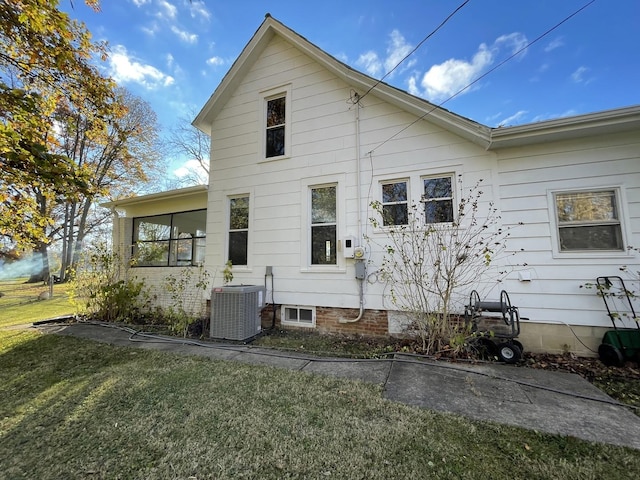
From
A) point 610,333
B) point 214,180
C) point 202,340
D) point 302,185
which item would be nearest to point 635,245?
point 610,333

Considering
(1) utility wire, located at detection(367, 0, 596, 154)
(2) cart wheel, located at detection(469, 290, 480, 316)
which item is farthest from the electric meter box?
(2) cart wheel, located at detection(469, 290, 480, 316)

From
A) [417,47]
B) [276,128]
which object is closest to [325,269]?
[276,128]

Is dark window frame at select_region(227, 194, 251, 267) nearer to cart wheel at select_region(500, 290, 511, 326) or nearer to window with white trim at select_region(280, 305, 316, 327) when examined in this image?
window with white trim at select_region(280, 305, 316, 327)

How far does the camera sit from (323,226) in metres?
5.93

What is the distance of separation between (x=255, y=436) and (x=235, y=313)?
126 inches

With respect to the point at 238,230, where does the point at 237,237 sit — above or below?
below

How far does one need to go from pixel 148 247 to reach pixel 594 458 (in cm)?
1034

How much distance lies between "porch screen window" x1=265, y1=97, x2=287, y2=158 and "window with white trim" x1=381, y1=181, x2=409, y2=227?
280cm

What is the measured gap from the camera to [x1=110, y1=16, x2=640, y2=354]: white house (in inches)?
166

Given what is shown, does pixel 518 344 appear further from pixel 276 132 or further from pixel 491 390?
pixel 276 132

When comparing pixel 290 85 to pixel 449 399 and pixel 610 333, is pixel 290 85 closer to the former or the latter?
pixel 449 399

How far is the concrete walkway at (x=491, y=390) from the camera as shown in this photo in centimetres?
244

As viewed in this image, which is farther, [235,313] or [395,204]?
[395,204]

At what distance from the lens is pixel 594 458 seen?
2.00 metres
